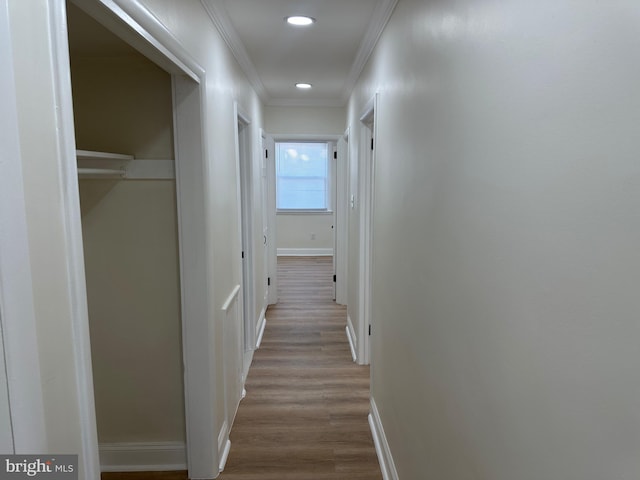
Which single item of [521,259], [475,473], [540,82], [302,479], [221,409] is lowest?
[302,479]

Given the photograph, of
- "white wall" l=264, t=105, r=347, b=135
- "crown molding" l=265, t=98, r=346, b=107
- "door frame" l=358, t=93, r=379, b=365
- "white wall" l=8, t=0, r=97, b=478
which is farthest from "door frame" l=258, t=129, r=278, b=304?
"white wall" l=8, t=0, r=97, b=478

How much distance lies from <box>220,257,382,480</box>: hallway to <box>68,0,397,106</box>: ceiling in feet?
7.65

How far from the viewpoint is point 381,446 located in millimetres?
2506

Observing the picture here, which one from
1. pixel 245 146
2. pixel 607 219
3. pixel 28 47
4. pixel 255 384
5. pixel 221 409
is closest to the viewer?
pixel 607 219

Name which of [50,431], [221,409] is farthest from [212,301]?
[50,431]

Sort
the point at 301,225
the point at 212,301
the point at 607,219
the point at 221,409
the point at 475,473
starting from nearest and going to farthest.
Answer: the point at 607,219 < the point at 475,473 < the point at 212,301 < the point at 221,409 < the point at 301,225

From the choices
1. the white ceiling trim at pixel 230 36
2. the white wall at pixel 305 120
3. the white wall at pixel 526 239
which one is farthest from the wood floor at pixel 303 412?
the white ceiling trim at pixel 230 36

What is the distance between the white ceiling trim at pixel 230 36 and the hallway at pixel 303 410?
2.49m

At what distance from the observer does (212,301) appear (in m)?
2.26

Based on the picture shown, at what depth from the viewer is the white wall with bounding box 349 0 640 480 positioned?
2.00ft

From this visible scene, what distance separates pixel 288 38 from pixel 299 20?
378 millimetres

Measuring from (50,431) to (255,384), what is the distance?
2750 millimetres

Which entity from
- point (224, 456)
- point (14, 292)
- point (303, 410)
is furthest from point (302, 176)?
point (14, 292)

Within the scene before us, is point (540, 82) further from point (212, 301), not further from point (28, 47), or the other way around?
point (212, 301)
